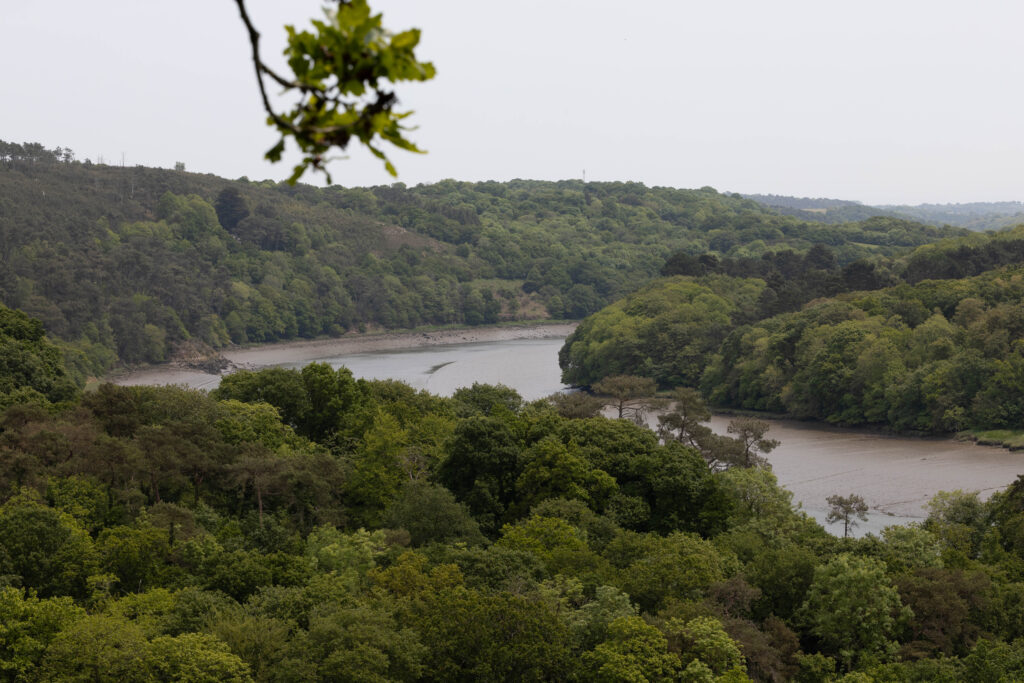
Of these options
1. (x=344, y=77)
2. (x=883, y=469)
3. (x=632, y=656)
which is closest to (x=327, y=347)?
(x=883, y=469)

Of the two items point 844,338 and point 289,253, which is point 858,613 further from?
point 289,253

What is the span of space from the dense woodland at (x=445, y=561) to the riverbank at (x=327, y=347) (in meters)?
53.8

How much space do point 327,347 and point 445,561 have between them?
97.0 metres

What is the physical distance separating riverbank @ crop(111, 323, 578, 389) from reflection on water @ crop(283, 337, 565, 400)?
149 inches

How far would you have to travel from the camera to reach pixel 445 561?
26.4 metres

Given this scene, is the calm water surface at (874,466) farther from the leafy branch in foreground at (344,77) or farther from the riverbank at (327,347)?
the leafy branch in foreground at (344,77)

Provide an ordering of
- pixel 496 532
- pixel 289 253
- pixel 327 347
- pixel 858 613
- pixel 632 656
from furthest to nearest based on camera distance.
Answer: pixel 289 253 < pixel 327 347 < pixel 496 532 < pixel 858 613 < pixel 632 656

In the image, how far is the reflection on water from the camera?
279 feet

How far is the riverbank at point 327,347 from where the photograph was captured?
94.4 metres

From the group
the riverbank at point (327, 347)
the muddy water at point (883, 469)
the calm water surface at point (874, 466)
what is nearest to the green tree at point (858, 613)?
the muddy water at point (883, 469)

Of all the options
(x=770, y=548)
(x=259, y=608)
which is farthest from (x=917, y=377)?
(x=259, y=608)

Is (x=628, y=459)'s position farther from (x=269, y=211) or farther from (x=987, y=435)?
(x=269, y=211)

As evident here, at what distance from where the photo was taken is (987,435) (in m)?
59.5

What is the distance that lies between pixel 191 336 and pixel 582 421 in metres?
77.8
